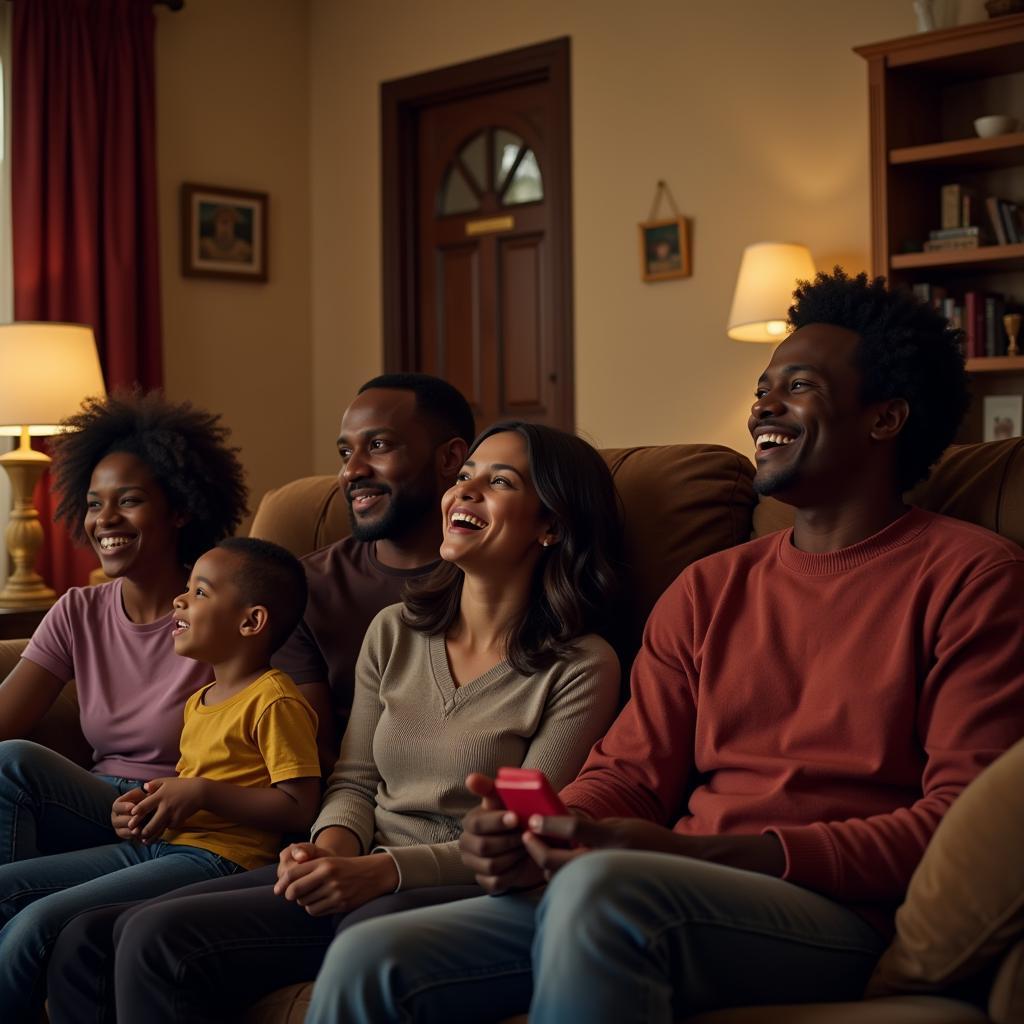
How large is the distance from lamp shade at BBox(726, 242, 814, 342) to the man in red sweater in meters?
2.34

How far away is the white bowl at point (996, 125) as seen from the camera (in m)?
3.94

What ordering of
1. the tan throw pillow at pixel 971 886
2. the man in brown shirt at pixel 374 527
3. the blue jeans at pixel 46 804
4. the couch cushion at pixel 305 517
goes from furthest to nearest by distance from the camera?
the couch cushion at pixel 305 517
the man in brown shirt at pixel 374 527
the blue jeans at pixel 46 804
the tan throw pillow at pixel 971 886

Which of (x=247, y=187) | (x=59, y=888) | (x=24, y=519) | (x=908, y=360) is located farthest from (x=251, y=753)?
(x=247, y=187)

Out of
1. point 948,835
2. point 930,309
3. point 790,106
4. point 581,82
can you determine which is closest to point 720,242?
point 790,106

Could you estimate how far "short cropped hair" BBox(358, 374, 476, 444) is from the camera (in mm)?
2293

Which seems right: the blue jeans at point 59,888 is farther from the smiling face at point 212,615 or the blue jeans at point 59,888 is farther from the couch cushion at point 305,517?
the couch cushion at point 305,517

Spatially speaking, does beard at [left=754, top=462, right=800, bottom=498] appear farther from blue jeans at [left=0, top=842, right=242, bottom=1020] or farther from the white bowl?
the white bowl

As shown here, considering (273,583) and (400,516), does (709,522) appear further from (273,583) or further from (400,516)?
(273,583)

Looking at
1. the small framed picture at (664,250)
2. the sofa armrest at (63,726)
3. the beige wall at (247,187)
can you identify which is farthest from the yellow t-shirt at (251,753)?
the beige wall at (247,187)

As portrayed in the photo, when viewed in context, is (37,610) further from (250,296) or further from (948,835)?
(948,835)

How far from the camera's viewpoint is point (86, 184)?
193 inches

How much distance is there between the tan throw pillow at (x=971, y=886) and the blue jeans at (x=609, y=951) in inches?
4.3

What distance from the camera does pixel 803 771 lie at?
155 cm

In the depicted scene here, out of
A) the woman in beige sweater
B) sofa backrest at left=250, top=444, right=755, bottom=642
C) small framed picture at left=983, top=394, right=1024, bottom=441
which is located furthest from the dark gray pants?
small framed picture at left=983, top=394, right=1024, bottom=441
